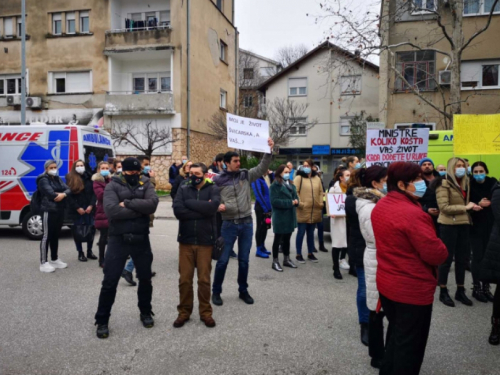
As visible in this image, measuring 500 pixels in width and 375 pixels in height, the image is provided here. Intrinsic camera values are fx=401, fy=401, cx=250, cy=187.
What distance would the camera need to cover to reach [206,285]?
475 cm

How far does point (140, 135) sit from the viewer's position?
23.5 meters

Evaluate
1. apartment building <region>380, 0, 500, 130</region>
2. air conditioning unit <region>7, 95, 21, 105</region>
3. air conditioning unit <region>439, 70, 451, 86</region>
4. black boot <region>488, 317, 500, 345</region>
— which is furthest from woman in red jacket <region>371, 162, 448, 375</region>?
air conditioning unit <region>7, 95, 21, 105</region>

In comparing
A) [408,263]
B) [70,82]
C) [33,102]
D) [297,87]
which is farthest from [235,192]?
[297,87]

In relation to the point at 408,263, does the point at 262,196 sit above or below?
above

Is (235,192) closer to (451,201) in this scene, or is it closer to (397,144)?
(397,144)

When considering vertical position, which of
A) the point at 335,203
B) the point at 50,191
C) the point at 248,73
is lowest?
the point at 335,203

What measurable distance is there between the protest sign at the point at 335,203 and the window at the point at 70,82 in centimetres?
2092

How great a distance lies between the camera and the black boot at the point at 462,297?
17.7 ft

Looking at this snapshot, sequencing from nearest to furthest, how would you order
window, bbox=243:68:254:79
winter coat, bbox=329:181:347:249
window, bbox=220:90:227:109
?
winter coat, bbox=329:181:347:249, window, bbox=220:90:227:109, window, bbox=243:68:254:79

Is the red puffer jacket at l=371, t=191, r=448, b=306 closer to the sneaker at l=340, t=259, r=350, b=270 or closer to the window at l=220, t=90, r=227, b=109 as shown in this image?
the sneaker at l=340, t=259, r=350, b=270

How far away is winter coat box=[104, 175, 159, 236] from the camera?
4516 millimetres

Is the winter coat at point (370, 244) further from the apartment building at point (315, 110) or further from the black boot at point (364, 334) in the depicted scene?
the apartment building at point (315, 110)

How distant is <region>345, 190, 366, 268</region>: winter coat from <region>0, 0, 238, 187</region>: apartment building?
19607mm

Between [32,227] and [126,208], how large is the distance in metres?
6.83
